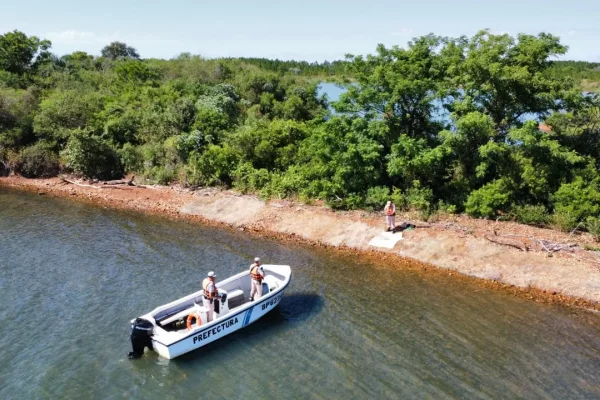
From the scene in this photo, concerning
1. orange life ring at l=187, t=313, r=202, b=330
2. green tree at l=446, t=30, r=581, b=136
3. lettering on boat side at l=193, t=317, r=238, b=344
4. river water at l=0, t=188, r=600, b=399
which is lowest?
river water at l=0, t=188, r=600, b=399

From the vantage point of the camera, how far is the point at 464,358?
14641mm

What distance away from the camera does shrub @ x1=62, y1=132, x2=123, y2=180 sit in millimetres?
32875

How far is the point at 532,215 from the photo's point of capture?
23.0m

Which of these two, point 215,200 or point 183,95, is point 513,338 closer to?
point 215,200

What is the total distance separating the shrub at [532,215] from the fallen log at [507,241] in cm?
224

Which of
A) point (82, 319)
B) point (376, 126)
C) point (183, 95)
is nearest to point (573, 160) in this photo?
point (376, 126)

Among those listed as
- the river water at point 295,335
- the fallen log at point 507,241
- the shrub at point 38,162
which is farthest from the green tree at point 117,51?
the fallen log at point 507,241

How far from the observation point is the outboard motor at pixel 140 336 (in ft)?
46.4

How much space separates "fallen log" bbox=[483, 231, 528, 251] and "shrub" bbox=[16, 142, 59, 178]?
29.7 metres

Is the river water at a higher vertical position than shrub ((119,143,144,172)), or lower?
lower

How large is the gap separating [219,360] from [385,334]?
5.41m

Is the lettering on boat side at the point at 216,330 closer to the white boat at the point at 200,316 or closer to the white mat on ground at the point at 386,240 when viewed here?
the white boat at the point at 200,316

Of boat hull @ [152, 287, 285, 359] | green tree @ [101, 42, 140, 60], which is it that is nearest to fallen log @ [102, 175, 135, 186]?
boat hull @ [152, 287, 285, 359]

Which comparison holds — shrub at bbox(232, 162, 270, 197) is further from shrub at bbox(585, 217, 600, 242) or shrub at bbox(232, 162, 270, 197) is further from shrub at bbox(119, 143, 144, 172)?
shrub at bbox(585, 217, 600, 242)
